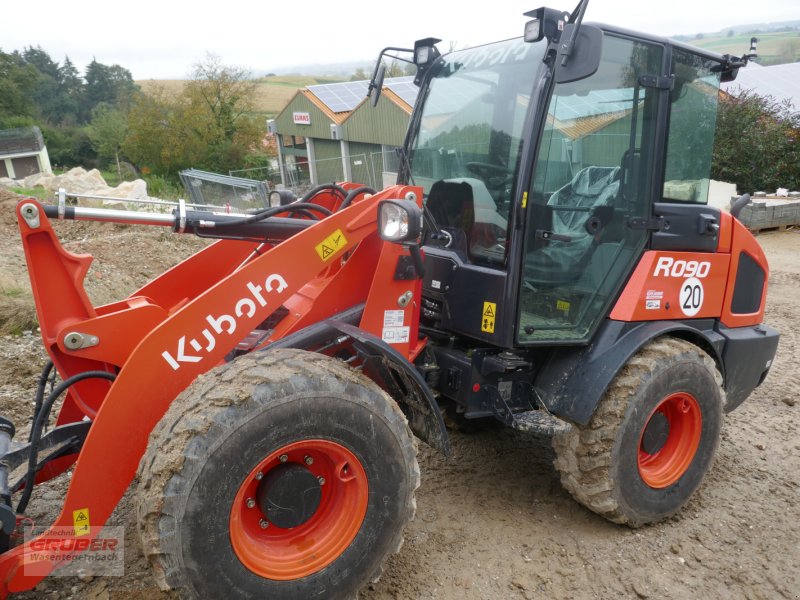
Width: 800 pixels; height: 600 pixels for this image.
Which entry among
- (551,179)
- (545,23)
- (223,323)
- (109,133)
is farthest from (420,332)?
(109,133)

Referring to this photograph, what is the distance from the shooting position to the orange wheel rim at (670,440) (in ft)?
11.1

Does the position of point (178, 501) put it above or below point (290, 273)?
below

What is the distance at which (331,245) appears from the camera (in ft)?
8.94

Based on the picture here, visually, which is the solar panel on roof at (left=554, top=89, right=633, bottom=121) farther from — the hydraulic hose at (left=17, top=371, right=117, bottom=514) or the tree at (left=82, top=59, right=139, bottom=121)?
the tree at (left=82, top=59, right=139, bottom=121)

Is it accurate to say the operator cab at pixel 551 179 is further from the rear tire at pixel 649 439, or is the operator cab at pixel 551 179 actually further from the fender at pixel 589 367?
the rear tire at pixel 649 439

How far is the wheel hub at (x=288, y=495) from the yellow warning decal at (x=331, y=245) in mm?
877

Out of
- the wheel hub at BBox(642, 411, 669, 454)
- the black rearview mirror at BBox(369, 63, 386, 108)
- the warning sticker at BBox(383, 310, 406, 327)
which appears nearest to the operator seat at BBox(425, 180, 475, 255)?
the warning sticker at BBox(383, 310, 406, 327)

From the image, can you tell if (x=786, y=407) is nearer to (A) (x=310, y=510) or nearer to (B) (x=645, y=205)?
(B) (x=645, y=205)

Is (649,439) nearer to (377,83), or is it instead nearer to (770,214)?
(377,83)

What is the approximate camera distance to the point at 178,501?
2109 mm

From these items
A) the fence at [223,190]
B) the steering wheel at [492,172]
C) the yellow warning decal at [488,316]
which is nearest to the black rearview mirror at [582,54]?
the steering wheel at [492,172]

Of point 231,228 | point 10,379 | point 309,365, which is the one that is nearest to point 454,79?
point 231,228

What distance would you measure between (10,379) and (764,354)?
17.4ft

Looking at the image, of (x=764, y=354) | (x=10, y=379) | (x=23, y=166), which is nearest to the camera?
(x=764, y=354)
